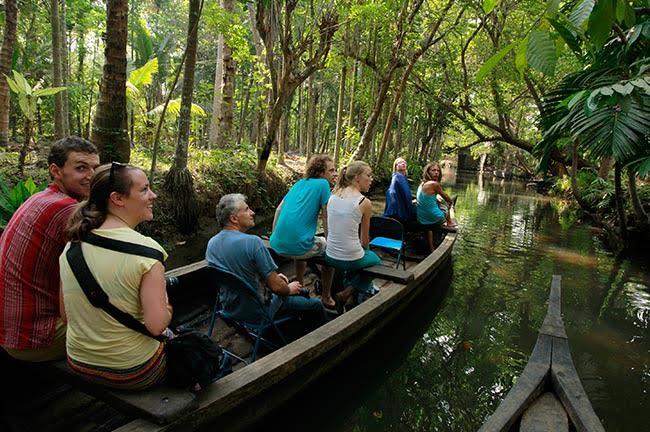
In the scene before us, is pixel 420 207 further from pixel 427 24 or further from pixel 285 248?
pixel 427 24

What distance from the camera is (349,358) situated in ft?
13.6

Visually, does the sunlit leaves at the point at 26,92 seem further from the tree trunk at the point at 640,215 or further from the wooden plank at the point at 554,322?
the tree trunk at the point at 640,215

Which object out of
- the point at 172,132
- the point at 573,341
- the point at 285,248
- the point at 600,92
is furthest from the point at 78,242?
the point at 172,132

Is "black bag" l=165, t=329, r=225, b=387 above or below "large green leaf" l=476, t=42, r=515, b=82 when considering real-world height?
below

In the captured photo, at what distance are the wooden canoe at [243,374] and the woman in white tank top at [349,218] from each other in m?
0.33

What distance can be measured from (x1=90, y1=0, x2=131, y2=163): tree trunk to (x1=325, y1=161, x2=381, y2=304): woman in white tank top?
3.85 meters

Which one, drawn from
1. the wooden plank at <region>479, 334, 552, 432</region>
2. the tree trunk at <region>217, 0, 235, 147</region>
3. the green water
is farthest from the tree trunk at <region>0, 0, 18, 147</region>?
the wooden plank at <region>479, 334, 552, 432</region>

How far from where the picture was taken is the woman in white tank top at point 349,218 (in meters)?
4.24

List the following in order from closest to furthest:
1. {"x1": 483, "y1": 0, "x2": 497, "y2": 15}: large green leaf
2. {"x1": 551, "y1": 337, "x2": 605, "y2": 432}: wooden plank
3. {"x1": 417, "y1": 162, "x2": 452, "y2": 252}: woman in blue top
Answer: {"x1": 483, "y1": 0, "x2": 497, "y2": 15}: large green leaf
{"x1": 551, "y1": 337, "x2": 605, "y2": 432}: wooden plank
{"x1": 417, "y1": 162, "x2": 452, "y2": 252}: woman in blue top

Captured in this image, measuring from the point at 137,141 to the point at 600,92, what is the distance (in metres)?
13.8

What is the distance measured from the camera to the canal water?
12.0ft

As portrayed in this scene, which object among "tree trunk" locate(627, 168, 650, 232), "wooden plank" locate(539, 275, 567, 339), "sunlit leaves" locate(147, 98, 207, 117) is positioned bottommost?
"wooden plank" locate(539, 275, 567, 339)

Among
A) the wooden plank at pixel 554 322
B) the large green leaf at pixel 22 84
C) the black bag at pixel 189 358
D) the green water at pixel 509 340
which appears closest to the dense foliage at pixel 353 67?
the large green leaf at pixel 22 84

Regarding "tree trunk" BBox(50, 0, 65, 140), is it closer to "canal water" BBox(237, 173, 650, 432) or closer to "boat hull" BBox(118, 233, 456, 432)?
"boat hull" BBox(118, 233, 456, 432)
